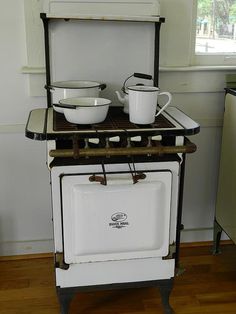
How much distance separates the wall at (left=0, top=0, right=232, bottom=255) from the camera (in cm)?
186

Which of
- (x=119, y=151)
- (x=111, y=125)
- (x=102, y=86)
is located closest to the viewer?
(x=119, y=151)

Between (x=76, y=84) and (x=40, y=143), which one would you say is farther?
(x=40, y=143)

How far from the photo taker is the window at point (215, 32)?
2004mm

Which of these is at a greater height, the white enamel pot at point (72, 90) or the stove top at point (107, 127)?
the white enamel pot at point (72, 90)

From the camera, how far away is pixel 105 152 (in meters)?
1.38

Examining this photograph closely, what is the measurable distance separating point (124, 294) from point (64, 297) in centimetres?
37

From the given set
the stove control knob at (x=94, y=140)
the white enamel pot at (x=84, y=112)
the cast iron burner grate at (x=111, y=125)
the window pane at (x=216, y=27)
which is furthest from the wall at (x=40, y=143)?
the stove control knob at (x=94, y=140)

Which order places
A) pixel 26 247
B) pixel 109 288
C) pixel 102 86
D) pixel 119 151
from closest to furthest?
pixel 119 151, pixel 109 288, pixel 102 86, pixel 26 247

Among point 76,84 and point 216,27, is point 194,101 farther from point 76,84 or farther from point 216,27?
point 76,84

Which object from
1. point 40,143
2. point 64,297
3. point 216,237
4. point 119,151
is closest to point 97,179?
point 119,151

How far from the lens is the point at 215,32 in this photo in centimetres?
204

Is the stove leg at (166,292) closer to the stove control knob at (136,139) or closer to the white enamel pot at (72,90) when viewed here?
the stove control knob at (136,139)

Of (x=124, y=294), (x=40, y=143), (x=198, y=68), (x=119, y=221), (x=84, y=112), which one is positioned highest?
(x=198, y=68)

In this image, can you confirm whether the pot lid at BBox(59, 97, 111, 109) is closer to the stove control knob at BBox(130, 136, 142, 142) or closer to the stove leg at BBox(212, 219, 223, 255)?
the stove control knob at BBox(130, 136, 142, 142)
